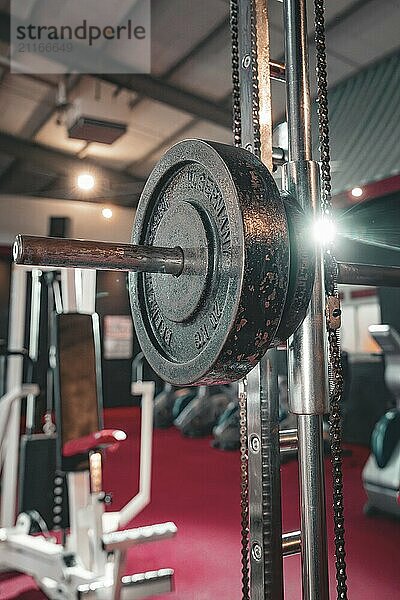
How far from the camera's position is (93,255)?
52cm

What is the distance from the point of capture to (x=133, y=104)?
455 cm

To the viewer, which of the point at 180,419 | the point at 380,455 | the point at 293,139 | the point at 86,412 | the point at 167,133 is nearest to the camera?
the point at 293,139

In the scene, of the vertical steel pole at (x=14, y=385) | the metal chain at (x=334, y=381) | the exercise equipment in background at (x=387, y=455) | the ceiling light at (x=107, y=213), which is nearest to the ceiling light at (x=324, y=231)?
the metal chain at (x=334, y=381)

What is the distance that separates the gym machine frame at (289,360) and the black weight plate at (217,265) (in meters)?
0.03

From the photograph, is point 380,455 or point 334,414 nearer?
point 334,414

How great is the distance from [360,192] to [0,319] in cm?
616

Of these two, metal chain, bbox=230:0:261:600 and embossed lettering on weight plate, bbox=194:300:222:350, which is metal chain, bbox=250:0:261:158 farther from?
embossed lettering on weight plate, bbox=194:300:222:350

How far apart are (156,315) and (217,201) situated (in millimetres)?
152

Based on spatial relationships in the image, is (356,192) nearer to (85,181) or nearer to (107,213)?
(107,213)

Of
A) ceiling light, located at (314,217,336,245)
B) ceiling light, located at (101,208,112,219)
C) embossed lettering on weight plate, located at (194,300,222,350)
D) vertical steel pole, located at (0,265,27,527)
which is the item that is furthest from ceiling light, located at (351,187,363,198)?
ceiling light, located at (101,208,112,219)

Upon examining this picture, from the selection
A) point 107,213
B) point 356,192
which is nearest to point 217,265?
point 356,192

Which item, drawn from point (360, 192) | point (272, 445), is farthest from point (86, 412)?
point (272, 445)

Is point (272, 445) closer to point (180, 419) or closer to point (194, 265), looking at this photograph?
point (194, 265)

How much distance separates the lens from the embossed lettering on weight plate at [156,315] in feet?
1.95
